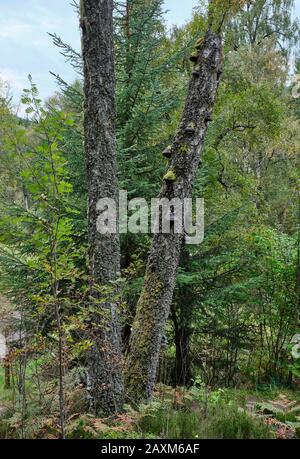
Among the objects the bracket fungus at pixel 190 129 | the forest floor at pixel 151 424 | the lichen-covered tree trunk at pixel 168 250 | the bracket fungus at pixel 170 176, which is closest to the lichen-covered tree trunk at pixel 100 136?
the lichen-covered tree trunk at pixel 168 250

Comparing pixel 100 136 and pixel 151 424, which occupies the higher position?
pixel 100 136

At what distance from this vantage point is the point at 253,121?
10.1 m

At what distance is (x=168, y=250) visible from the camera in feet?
12.9

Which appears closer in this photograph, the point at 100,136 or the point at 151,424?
the point at 151,424

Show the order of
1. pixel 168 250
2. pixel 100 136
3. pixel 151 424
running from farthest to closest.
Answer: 1. pixel 168 250
2. pixel 100 136
3. pixel 151 424

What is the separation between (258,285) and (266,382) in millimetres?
1730

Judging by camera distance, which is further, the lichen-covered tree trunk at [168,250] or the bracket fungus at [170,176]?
the bracket fungus at [170,176]

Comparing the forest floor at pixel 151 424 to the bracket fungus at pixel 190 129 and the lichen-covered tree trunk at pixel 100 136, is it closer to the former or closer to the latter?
the lichen-covered tree trunk at pixel 100 136

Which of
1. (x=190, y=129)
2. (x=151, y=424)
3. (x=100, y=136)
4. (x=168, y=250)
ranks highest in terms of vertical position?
(x=190, y=129)

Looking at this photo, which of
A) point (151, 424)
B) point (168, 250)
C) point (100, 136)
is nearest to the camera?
point (151, 424)

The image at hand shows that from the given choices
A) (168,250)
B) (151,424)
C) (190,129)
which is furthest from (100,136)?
(151,424)

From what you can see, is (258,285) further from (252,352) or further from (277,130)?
(277,130)

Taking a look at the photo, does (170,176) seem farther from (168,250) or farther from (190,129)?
(168,250)

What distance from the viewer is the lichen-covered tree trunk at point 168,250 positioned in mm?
3799
